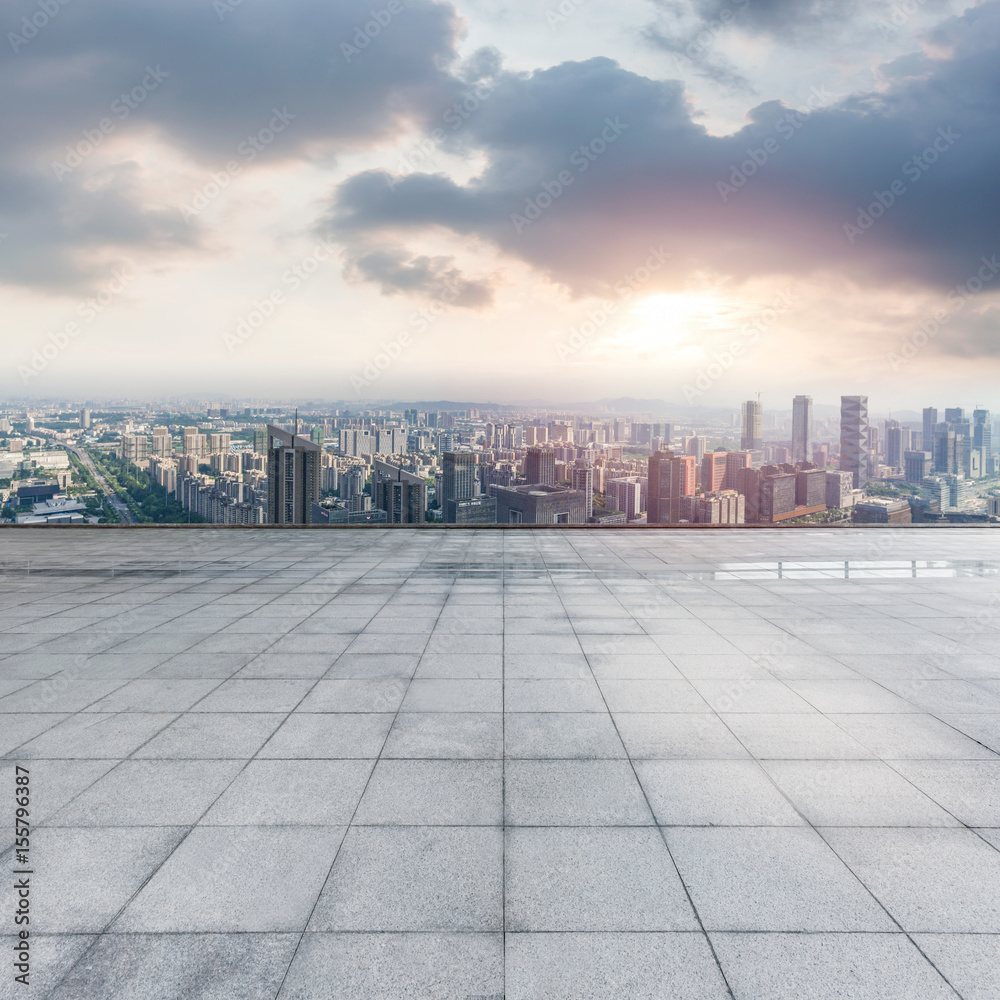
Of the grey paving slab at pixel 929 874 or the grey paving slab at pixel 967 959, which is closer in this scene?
the grey paving slab at pixel 967 959

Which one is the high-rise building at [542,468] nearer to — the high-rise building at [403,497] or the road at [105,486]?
the high-rise building at [403,497]

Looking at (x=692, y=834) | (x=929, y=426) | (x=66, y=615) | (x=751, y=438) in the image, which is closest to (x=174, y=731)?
(x=692, y=834)

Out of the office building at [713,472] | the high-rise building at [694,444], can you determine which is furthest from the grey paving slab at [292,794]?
the high-rise building at [694,444]

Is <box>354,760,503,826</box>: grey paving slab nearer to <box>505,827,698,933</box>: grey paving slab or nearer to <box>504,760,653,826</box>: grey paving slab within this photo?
<box>504,760,653,826</box>: grey paving slab

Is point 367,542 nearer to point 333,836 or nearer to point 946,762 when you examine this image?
point 333,836

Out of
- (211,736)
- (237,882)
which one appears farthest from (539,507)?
(237,882)

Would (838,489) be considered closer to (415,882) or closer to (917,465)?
(917,465)

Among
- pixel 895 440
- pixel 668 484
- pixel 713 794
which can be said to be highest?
pixel 895 440
